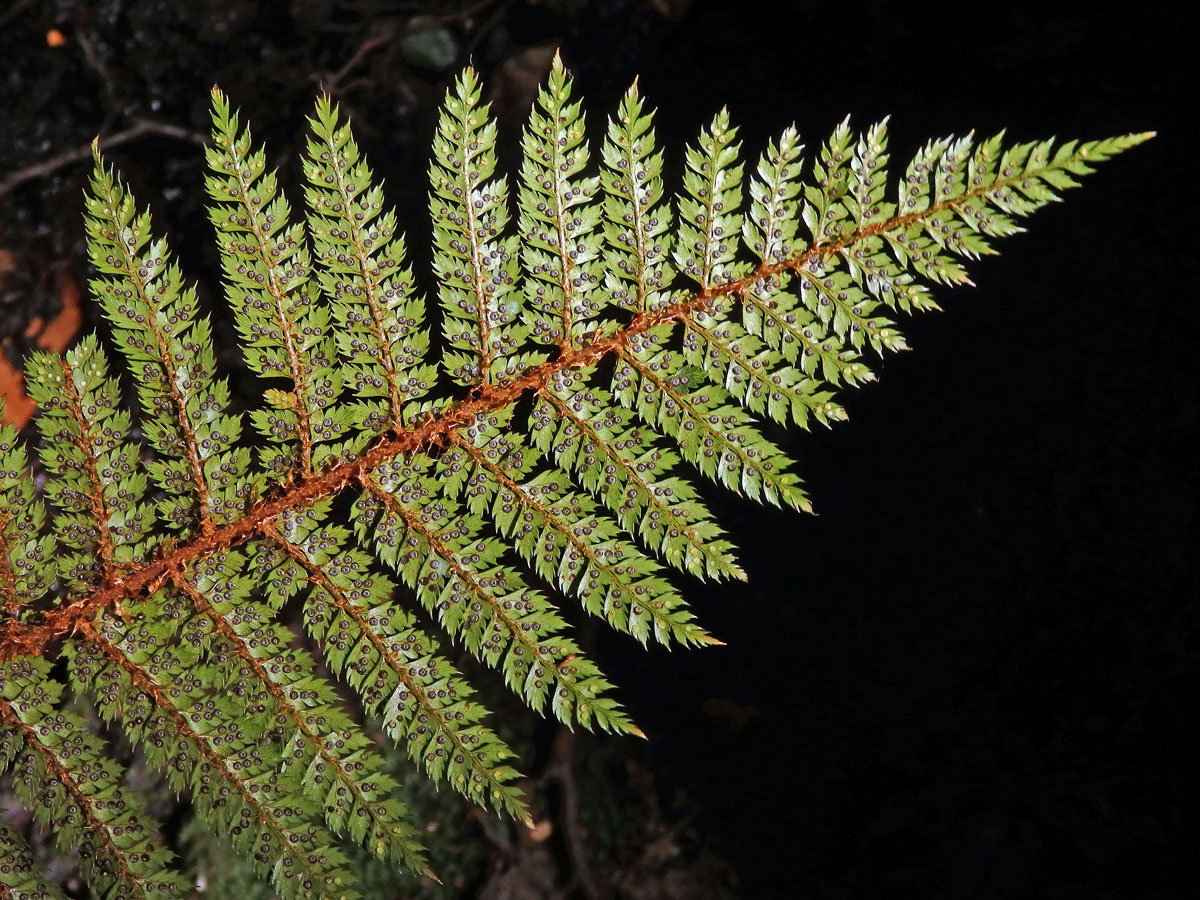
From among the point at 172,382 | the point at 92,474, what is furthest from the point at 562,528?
the point at 92,474

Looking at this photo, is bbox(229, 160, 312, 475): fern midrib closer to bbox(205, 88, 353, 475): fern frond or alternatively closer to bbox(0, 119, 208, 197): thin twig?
bbox(205, 88, 353, 475): fern frond

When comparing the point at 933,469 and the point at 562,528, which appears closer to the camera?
the point at 562,528

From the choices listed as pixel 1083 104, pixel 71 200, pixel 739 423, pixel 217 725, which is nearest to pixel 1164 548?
pixel 1083 104

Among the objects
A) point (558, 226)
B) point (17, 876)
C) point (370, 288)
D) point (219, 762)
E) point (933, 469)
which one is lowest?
point (933, 469)

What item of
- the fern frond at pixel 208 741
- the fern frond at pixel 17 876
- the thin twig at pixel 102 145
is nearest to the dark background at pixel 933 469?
the thin twig at pixel 102 145

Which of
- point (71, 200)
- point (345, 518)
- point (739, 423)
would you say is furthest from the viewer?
point (71, 200)

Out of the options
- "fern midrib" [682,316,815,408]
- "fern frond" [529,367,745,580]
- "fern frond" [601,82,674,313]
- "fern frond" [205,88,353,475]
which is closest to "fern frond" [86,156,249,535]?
"fern frond" [205,88,353,475]

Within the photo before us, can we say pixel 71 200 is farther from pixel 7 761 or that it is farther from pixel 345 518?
pixel 7 761

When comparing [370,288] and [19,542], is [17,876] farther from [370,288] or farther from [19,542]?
[370,288]
